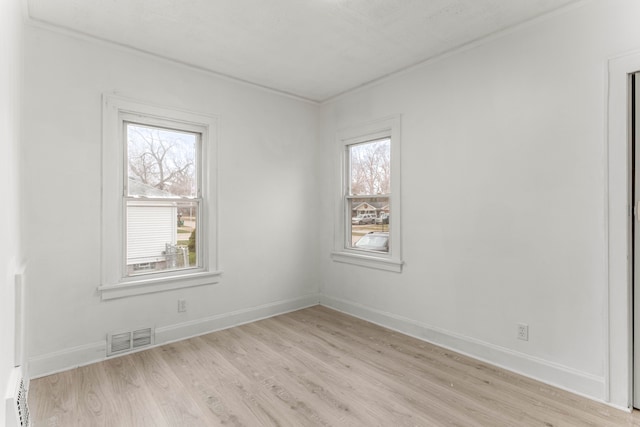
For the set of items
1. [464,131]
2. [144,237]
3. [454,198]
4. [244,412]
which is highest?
[464,131]

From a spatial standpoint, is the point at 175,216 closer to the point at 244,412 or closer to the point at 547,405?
the point at 244,412

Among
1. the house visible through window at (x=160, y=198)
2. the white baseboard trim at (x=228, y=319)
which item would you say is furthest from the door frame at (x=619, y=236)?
the house visible through window at (x=160, y=198)

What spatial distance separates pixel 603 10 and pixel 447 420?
286 cm

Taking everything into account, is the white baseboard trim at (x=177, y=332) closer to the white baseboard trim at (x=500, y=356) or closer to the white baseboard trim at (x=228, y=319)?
the white baseboard trim at (x=228, y=319)

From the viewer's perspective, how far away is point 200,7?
247 centimetres

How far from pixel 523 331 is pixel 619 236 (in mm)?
957

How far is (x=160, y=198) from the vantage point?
332 centimetres

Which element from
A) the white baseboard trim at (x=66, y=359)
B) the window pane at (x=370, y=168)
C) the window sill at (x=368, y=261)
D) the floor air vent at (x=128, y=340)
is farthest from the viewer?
the window pane at (x=370, y=168)

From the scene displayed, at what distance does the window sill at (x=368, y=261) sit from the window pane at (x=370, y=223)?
6.0 inches

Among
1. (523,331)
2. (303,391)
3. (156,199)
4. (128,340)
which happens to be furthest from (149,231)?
(523,331)

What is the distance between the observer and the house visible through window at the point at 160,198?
3184 millimetres

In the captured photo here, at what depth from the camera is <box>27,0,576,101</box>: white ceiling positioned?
2.46 metres

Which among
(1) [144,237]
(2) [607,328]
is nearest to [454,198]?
(2) [607,328]

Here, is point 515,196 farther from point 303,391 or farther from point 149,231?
point 149,231
